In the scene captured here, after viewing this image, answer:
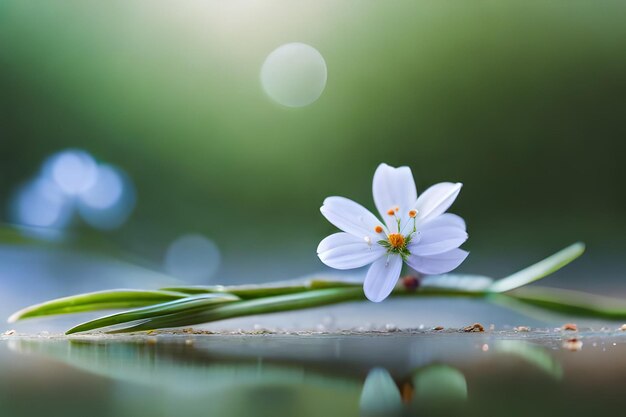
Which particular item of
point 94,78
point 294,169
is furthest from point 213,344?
point 94,78

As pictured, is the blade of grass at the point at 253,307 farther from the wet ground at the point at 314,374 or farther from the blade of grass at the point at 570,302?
the blade of grass at the point at 570,302

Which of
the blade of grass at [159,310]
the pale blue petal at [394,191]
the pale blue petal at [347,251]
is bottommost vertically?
the blade of grass at [159,310]

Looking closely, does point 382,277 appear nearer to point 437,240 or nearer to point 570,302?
point 437,240

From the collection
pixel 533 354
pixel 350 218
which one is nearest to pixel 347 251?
pixel 350 218

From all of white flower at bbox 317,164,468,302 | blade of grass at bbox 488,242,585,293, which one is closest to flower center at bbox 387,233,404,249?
white flower at bbox 317,164,468,302

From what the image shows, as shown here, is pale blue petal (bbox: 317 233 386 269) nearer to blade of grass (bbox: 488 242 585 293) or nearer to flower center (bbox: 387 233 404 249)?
flower center (bbox: 387 233 404 249)

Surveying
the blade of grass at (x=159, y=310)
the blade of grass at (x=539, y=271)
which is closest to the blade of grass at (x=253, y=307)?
the blade of grass at (x=159, y=310)
